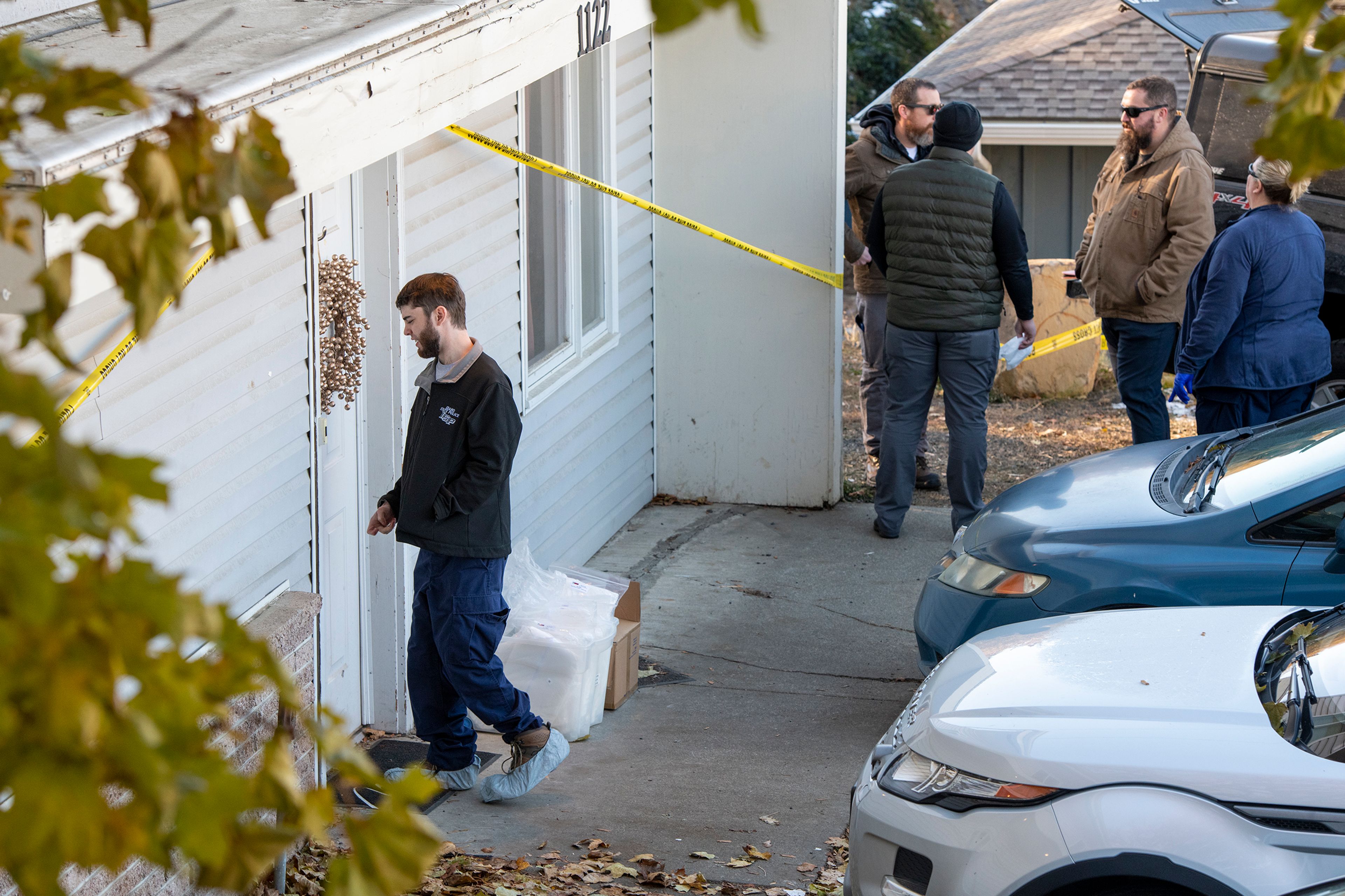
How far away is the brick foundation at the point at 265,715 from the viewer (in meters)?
3.74

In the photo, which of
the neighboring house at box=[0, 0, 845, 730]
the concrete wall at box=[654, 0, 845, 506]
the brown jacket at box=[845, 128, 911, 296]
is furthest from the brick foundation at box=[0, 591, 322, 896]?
the brown jacket at box=[845, 128, 911, 296]

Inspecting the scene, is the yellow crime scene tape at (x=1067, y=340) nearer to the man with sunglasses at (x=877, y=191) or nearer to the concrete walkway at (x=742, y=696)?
the man with sunglasses at (x=877, y=191)

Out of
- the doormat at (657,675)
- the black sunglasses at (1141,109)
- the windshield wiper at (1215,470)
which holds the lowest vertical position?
the doormat at (657,675)

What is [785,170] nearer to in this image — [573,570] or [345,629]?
[573,570]

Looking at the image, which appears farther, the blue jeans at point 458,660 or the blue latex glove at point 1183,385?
the blue latex glove at point 1183,385

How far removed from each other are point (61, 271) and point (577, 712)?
15.1 feet

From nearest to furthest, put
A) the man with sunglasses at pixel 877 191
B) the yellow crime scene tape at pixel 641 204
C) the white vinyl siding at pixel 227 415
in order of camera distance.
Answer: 1. the white vinyl siding at pixel 227 415
2. the yellow crime scene tape at pixel 641 204
3. the man with sunglasses at pixel 877 191

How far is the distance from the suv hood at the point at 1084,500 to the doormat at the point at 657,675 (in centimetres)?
153

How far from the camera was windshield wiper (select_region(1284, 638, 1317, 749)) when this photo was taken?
334cm

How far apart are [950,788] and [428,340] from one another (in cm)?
233

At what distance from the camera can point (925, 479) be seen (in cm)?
952

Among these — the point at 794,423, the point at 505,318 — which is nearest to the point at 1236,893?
the point at 505,318

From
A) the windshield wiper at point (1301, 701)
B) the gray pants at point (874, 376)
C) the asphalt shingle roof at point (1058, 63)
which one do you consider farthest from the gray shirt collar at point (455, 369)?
the asphalt shingle roof at point (1058, 63)

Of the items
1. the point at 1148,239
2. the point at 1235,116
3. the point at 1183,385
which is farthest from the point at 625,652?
the point at 1235,116
